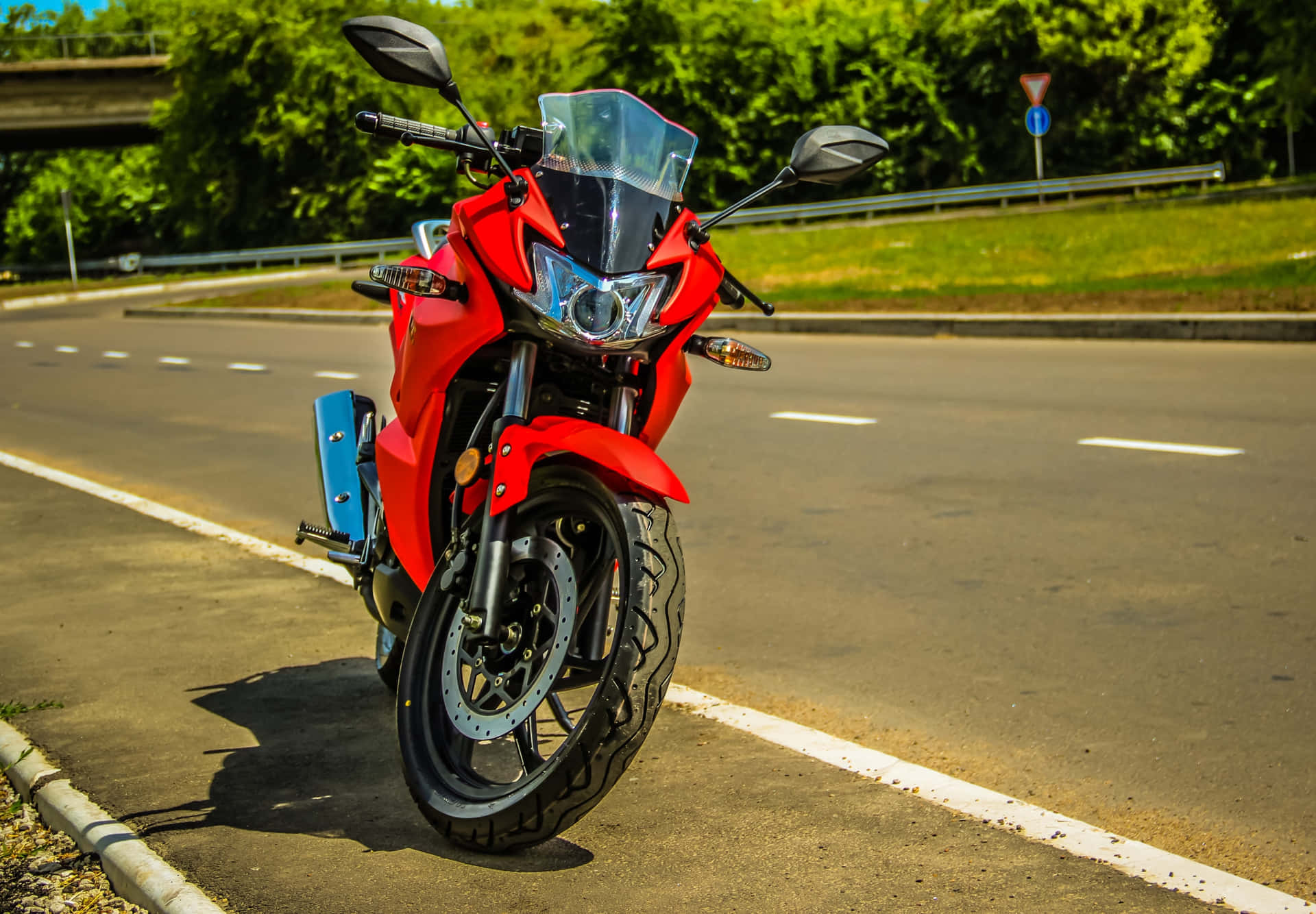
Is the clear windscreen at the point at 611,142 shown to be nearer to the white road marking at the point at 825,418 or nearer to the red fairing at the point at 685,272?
the red fairing at the point at 685,272

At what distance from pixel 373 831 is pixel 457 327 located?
121 cm

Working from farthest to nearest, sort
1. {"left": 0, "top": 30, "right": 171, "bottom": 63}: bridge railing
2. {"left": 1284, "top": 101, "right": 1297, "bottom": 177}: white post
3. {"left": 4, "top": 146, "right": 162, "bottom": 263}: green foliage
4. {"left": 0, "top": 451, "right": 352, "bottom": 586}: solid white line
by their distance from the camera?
{"left": 4, "top": 146, "right": 162, "bottom": 263}: green foliage < {"left": 0, "top": 30, "right": 171, "bottom": 63}: bridge railing < {"left": 1284, "top": 101, "right": 1297, "bottom": 177}: white post < {"left": 0, "top": 451, "right": 352, "bottom": 586}: solid white line

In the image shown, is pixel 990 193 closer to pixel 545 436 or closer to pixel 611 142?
pixel 611 142

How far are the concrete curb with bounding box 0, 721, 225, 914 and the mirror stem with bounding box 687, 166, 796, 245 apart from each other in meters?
1.81

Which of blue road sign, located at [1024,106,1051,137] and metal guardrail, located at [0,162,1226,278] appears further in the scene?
metal guardrail, located at [0,162,1226,278]

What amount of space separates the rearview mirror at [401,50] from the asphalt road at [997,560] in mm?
1788

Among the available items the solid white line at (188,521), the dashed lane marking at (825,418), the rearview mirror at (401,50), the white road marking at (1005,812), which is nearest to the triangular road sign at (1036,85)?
the dashed lane marking at (825,418)

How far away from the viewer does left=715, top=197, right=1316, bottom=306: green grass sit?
18.4 m

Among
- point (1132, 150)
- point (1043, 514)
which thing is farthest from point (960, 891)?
point (1132, 150)

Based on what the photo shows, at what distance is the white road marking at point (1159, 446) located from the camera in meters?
8.72

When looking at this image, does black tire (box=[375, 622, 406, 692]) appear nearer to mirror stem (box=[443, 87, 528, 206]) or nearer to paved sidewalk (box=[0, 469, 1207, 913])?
paved sidewalk (box=[0, 469, 1207, 913])

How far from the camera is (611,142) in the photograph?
12.0 feet

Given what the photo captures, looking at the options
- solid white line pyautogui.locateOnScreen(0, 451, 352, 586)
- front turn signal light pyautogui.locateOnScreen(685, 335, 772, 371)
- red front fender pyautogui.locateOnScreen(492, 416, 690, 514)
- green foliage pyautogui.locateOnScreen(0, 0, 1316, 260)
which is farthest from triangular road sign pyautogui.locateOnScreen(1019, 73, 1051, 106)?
red front fender pyautogui.locateOnScreen(492, 416, 690, 514)

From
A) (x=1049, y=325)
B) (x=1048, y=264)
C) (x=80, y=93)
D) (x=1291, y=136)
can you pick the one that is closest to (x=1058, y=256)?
(x=1048, y=264)
